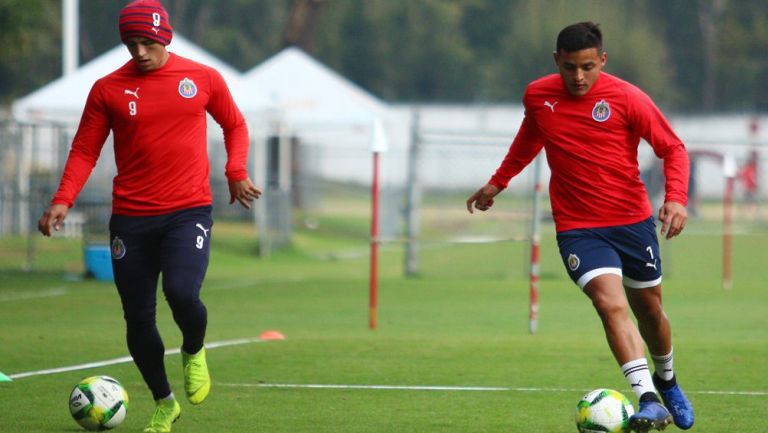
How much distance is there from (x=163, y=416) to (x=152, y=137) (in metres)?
1.56

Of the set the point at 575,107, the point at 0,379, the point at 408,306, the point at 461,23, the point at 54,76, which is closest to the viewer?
the point at 575,107

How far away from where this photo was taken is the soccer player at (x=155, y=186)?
26.5 ft

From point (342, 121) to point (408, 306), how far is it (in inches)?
462

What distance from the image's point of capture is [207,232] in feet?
27.1

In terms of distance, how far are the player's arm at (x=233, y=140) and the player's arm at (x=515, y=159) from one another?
1407 millimetres

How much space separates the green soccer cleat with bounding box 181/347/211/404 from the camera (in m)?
8.23

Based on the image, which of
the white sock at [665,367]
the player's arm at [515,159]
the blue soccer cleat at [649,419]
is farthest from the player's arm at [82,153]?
the white sock at [665,367]

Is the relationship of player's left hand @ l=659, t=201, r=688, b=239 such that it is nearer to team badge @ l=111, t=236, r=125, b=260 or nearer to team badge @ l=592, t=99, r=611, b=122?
team badge @ l=592, t=99, r=611, b=122

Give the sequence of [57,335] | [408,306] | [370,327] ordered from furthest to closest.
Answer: [408,306]
[370,327]
[57,335]

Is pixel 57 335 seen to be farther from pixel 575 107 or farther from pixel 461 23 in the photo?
pixel 461 23

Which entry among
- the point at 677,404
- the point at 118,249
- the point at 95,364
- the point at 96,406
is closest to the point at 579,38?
the point at 677,404

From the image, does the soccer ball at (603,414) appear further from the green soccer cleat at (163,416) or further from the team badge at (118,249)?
the team badge at (118,249)

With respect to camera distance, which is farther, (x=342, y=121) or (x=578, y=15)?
(x=578, y=15)

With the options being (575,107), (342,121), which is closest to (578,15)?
(342,121)
